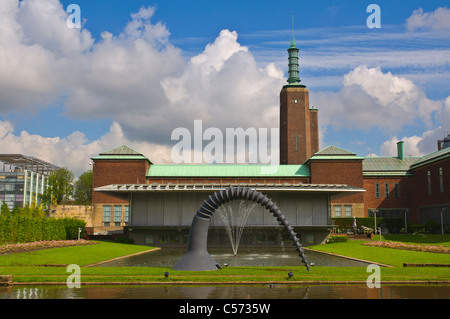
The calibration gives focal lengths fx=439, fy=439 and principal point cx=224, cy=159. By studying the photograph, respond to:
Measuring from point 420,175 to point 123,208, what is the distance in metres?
45.3

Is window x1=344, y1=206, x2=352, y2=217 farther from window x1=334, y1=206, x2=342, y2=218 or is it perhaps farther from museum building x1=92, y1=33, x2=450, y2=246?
window x1=334, y1=206, x2=342, y2=218

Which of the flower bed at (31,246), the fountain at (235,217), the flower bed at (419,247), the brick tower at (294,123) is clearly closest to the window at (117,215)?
the flower bed at (31,246)

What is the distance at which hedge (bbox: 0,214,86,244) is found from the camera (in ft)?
119

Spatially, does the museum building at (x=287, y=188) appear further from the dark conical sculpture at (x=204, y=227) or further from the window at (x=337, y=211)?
the dark conical sculpture at (x=204, y=227)

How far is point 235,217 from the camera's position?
48.3m

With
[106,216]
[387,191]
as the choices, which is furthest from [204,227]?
[387,191]

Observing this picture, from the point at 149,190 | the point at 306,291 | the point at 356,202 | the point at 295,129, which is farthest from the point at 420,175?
the point at 306,291

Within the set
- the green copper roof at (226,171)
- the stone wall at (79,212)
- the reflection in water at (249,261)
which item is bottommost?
the reflection in water at (249,261)

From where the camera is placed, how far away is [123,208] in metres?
63.4

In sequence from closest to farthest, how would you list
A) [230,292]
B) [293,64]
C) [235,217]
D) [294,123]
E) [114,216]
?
[230,292], [235,217], [114,216], [294,123], [293,64]

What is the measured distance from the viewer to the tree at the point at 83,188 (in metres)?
106

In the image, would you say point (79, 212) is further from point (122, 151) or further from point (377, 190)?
point (377, 190)

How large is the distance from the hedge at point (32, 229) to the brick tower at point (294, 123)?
46.4 meters

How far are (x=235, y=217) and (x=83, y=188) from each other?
70.6 m
